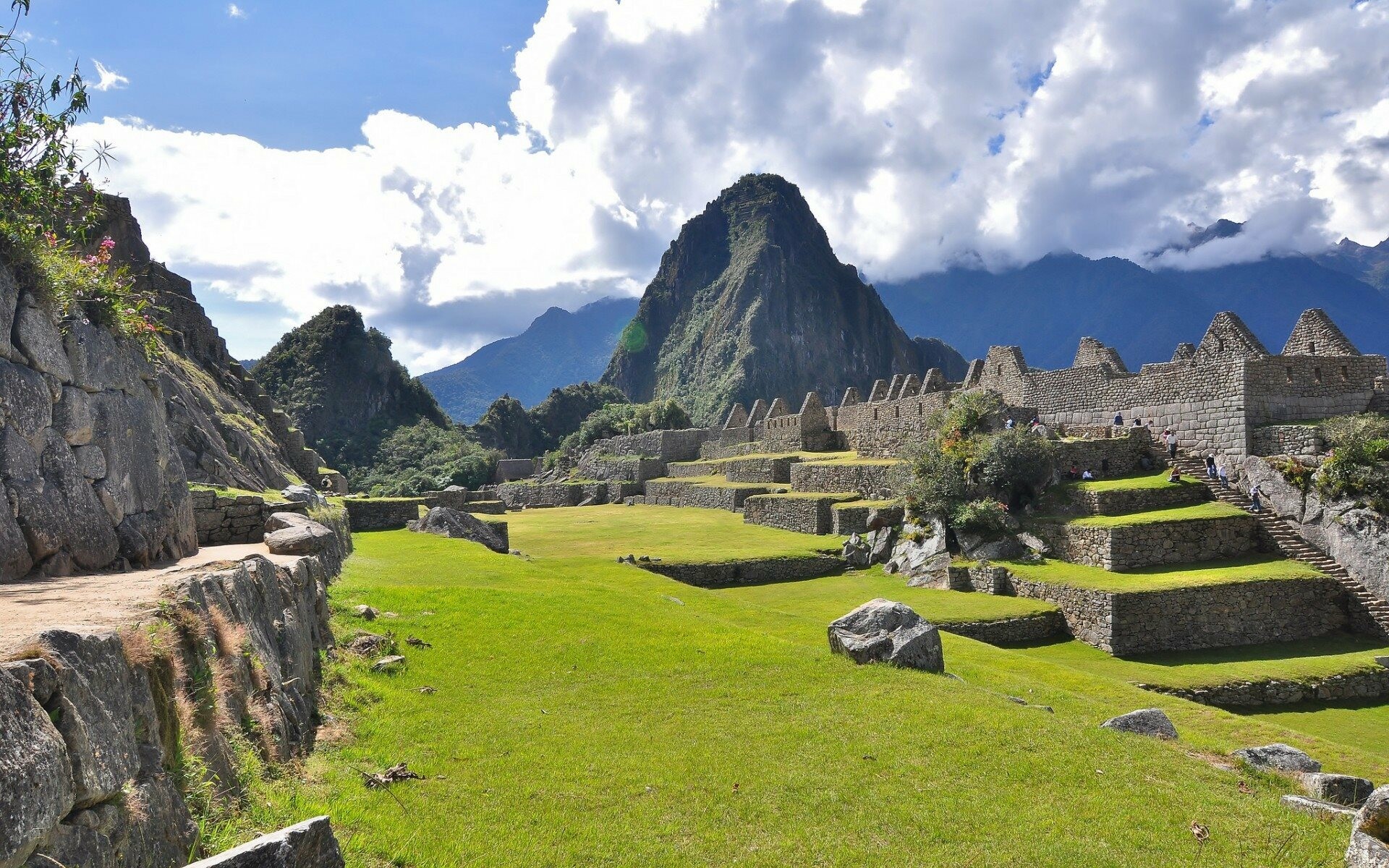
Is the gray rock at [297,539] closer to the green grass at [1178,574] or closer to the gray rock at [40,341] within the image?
the gray rock at [40,341]

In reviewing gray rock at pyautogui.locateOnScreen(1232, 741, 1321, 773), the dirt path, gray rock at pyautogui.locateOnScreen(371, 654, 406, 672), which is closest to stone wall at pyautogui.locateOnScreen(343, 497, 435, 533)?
gray rock at pyautogui.locateOnScreen(371, 654, 406, 672)

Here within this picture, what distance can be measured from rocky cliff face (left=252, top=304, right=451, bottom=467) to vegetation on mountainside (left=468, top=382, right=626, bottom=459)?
538 centimetres

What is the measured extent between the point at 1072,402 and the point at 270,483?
2356 cm

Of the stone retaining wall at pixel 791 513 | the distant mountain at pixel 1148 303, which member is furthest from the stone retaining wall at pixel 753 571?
the distant mountain at pixel 1148 303

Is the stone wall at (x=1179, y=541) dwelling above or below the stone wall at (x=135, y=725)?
below

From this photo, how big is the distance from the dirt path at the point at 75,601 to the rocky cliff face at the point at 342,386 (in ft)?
253

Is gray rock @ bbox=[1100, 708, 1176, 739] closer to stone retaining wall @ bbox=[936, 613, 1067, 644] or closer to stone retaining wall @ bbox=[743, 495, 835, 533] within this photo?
stone retaining wall @ bbox=[936, 613, 1067, 644]

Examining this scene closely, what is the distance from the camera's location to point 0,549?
541 centimetres

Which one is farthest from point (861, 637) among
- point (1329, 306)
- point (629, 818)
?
point (1329, 306)

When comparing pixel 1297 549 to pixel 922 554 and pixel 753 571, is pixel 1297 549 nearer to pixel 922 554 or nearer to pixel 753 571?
pixel 922 554

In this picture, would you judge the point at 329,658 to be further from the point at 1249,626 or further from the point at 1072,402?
the point at 1072,402

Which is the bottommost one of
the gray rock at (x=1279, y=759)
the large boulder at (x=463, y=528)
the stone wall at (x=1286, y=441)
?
the gray rock at (x=1279, y=759)

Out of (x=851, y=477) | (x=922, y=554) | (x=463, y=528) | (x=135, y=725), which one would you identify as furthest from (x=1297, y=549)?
(x=463, y=528)

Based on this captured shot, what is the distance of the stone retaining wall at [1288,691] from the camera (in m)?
12.4
